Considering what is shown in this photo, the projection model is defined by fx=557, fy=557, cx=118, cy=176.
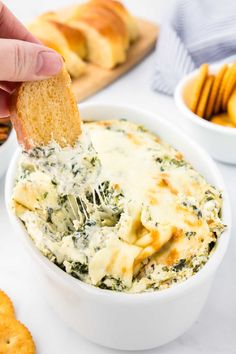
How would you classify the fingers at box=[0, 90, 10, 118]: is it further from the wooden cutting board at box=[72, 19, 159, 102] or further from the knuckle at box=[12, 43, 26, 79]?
the wooden cutting board at box=[72, 19, 159, 102]

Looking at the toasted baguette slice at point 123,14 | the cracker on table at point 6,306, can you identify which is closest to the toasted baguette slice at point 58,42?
the toasted baguette slice at point 123,14

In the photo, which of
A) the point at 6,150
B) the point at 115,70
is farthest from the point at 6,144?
the point at 115,70

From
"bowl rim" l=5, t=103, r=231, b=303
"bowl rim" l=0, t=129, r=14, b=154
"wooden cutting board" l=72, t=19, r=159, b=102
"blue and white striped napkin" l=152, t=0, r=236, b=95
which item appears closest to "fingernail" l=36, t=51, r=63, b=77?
"bowl rim" l=5, t=103, r=231, b=303

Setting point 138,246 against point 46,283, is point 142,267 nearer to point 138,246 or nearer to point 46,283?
point 138,246

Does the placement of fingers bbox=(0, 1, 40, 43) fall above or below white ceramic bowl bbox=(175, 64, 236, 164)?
above

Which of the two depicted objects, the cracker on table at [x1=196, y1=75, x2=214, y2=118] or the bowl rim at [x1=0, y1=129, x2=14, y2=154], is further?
the cracker on table at [x1=196, y1=75, x2=214, y2=118]

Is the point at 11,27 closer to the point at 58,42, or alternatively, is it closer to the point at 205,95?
the point at 205,95

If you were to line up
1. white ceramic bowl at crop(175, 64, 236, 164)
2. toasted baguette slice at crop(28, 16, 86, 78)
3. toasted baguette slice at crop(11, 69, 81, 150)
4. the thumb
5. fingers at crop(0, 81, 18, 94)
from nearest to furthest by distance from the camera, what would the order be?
1. the thumb
2. toasted baguette slice at crop(11, 69, 81, 150)
3. fingers at crop(0, 81, 18, 94)
4. white ceramic bowl at crop(175, 64, 236, 164)
5. toasted baguette slice at crop(28, 16, 86, 78)

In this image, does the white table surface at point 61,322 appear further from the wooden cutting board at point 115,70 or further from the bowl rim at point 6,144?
the wooden cutting board at point 115,70
